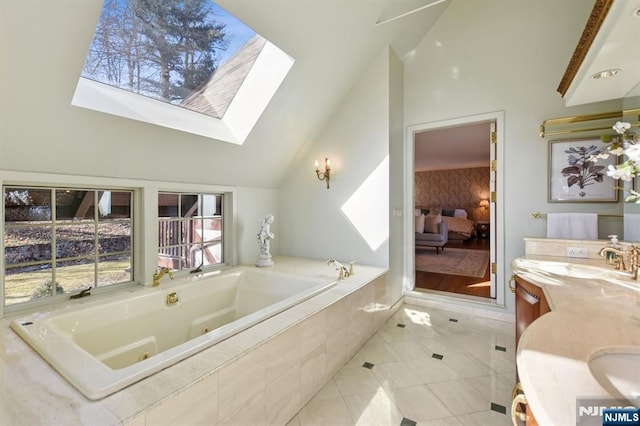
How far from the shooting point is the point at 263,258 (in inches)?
122

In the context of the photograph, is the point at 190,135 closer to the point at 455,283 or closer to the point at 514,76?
the point at 514,76

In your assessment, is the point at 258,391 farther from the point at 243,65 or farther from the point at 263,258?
the point at 243,65

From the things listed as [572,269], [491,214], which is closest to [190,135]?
[572,269]

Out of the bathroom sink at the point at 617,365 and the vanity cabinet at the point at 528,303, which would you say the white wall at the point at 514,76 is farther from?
the bathroom sink at the point at 617,365

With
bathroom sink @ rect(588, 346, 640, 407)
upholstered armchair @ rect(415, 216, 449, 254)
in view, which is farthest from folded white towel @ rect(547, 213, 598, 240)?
upholstered armchair @ rect(415, 216, 449, 254)

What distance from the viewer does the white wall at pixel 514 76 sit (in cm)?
264

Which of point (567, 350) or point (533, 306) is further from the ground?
point (567, 350)

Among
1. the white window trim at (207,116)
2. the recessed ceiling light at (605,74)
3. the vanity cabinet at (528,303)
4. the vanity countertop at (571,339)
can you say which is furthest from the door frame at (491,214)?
the white window trim at (207,116)

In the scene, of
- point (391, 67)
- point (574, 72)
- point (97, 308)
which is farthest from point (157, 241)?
point (574, 72)

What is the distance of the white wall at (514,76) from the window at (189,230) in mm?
2709

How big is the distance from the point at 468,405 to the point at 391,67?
3028 millimetres

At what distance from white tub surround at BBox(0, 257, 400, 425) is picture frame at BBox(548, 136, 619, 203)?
2.24m

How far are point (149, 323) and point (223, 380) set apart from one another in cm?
124

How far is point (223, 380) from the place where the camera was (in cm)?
118
